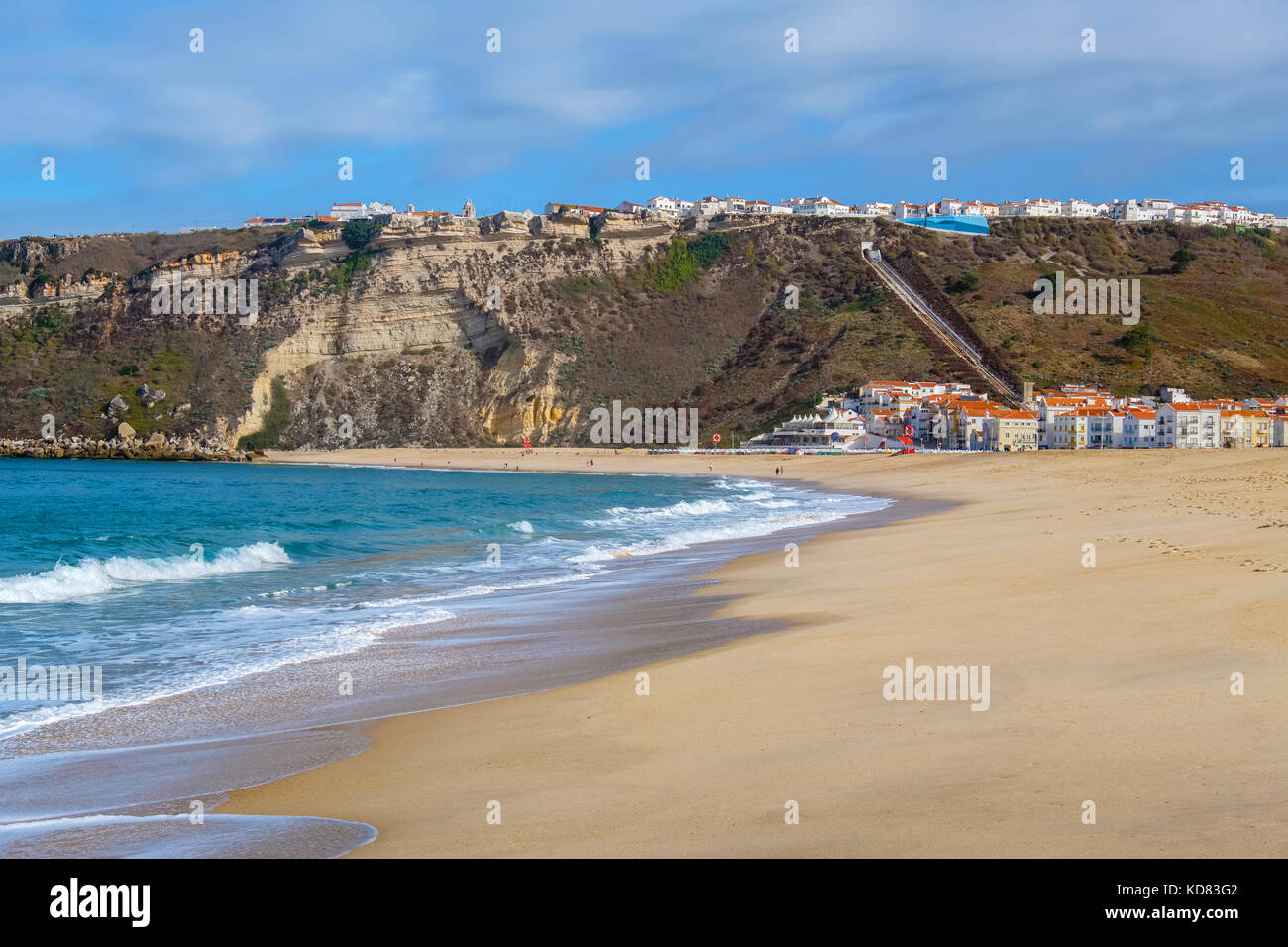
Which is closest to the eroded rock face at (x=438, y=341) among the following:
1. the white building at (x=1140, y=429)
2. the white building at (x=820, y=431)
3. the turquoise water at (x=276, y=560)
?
the white building at (x=820, y=431)

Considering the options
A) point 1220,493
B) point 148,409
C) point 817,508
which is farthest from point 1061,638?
point 148,409

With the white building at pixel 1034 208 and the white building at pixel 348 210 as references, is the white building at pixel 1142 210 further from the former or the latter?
the white building at pixel 348 210

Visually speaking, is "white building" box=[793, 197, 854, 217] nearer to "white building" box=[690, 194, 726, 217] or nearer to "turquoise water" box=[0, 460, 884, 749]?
"white building" box=[690, 194, 726, 217]

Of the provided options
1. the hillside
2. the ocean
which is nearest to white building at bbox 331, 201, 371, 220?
the hillside

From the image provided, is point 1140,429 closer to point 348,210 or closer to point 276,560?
point 276,560

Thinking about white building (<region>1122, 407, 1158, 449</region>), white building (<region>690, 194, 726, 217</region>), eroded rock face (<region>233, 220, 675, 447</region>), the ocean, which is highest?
white building (<region>690, 194, 726, 217</region>)
